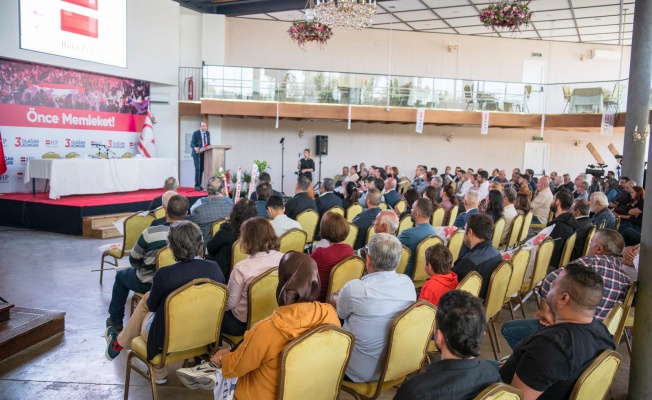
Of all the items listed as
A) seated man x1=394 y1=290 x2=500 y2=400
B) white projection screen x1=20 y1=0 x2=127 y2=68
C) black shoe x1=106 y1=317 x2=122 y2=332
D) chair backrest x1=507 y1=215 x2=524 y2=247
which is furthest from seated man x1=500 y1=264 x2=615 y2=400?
white projection screen x1=20 y1=0 x2=127 y2=68

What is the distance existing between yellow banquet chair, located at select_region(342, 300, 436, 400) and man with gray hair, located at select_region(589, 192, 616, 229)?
15.5ft

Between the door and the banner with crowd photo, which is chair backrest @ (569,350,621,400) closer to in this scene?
the banner with crowd photo

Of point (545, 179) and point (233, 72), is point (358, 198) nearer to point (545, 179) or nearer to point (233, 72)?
point (545, 179)

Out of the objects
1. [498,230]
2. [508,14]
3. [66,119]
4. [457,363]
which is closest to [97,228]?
[66,119]

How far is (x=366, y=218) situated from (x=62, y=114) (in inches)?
405

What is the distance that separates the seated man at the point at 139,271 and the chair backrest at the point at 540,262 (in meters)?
3.48

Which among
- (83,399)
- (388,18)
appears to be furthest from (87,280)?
(388,18)

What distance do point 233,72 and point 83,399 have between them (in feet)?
42.3

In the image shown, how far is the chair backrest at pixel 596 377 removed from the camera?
2.20 m

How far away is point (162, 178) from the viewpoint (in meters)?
13.7

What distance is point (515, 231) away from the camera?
23.9 feet

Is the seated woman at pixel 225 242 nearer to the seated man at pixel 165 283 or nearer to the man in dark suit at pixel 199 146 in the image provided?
the seated man at pixel 165 283

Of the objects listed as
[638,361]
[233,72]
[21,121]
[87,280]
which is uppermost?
[233,72]

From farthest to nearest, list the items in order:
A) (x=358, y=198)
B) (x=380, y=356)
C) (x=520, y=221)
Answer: (x=358, y=198) < (x=520, y=221) < (x=380, y=356)
